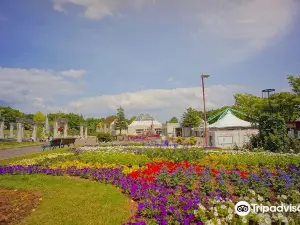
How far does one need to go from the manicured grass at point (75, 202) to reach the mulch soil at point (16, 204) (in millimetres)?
192

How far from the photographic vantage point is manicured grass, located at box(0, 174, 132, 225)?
571 cm

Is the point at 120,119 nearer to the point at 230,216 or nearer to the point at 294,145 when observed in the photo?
the point at 294,145

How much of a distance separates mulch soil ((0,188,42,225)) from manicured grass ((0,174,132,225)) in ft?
0.63

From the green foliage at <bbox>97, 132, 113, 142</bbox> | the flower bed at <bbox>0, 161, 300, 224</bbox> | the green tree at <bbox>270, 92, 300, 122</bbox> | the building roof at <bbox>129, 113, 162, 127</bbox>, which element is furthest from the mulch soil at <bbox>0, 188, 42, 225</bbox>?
the building roof at <bbox>129, 113, 162, 127</bbox>

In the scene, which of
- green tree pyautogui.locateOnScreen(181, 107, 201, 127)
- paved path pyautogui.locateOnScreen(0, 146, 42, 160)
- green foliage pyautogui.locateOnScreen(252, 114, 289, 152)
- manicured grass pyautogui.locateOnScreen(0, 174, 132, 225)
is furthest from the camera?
green tree pyautogui.locateOnScreen(181, 107, 201, 127)

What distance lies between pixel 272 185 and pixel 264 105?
30.5m

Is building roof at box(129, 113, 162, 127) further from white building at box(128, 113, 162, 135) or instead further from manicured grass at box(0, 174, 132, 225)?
manicured grass at box(0, 174, 132, 225)

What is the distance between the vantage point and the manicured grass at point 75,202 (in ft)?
18.7

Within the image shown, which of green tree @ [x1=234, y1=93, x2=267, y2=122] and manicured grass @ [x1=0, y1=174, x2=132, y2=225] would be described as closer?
manicured grass @ [x1=0, y1=174, x2=132, y2=225]

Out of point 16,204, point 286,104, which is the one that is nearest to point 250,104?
point 286,104

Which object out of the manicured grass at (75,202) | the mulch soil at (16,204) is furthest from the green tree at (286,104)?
the mulch soil at (16,204)

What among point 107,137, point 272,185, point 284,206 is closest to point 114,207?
point 284,206

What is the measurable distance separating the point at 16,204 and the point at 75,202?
1.59 meters

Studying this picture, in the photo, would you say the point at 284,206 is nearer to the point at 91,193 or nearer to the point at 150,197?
the point at 150,197
